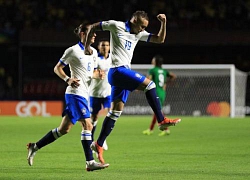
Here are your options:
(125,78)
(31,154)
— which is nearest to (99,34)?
(31,154)

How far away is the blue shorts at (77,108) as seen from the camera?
8.21 m

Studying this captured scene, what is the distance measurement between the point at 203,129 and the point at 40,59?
40.0 feet

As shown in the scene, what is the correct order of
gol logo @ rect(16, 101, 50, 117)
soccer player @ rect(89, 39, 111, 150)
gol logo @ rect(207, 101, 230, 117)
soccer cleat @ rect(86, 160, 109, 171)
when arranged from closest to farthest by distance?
soccer cleat @ rect(86, 160, 109, 171) < soccer player @ rect(89, 39, 111, 150) < gol logo @ rect(207, 101, 230, 117) < gol logo @ rect(16, 101, 50, 117)

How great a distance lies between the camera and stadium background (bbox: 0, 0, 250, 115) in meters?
26.3

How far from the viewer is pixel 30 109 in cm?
2419

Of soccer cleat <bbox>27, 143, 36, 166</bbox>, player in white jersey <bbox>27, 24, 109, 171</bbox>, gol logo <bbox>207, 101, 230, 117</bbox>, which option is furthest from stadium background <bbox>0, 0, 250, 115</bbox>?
player in white jersey <bbox>27, 24, 109, 171</bbox>

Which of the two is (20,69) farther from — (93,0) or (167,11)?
→ (167,11)

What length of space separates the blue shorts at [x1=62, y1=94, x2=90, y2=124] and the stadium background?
16914 millimetres

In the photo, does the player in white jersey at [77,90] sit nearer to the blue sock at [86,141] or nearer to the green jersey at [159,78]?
the blue sock at [86,141]

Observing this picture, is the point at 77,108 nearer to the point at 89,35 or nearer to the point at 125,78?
the point at 125,78

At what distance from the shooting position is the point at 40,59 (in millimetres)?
27172

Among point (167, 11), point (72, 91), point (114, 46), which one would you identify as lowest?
point (72, 91)

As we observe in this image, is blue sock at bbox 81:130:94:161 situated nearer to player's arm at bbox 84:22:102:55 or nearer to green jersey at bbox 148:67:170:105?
player's arm at bbox 84:22:102:55

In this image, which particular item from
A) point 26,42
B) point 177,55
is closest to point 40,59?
point 26,42
